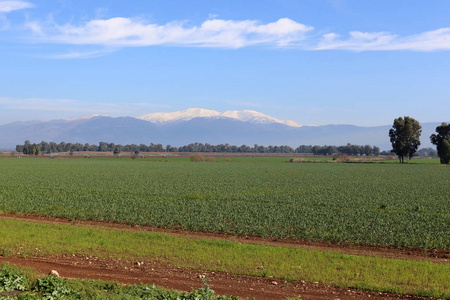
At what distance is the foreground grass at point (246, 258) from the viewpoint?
1617 centimetres

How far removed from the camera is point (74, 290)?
13.3m

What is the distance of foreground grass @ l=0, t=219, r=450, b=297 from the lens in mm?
16172

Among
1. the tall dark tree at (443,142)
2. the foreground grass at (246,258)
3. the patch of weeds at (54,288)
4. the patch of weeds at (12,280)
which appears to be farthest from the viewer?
the tall dark tree at (443,142)

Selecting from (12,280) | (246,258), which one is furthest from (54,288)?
(246,258)

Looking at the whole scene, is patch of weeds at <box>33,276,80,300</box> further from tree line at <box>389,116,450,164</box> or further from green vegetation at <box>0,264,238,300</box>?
tree line at <box>389,116,450,164</box>

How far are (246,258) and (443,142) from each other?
13724 cm

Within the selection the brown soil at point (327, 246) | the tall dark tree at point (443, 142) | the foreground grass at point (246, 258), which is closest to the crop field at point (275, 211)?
the brown soil at point (327, 246)

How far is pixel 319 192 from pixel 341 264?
105ft

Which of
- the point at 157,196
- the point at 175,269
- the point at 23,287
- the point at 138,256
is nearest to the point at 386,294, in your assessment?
the point at 175,269

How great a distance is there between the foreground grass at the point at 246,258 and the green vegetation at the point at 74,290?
4.48 m

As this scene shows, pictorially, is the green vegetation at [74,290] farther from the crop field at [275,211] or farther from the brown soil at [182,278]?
the crop field at [275,211]

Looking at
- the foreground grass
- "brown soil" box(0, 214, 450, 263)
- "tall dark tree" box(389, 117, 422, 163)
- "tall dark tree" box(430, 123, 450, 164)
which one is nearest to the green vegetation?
the foreground grass

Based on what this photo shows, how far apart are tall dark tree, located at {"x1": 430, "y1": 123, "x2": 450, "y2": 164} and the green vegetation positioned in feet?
469

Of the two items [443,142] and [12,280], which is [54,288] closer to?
[12,280]
